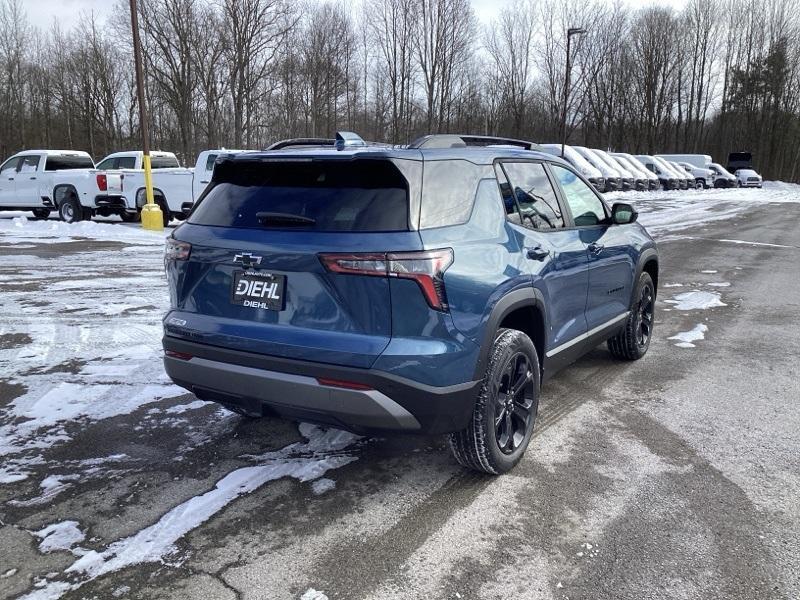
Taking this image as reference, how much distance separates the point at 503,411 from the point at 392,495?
2.41 feet

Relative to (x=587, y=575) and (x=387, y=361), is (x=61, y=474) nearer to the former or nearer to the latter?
(x=387, y=361)

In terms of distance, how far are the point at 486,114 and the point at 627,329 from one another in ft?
165

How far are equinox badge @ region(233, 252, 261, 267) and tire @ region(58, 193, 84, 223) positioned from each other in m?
16.4

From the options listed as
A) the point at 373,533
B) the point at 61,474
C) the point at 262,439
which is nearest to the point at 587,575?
the point at 373,533

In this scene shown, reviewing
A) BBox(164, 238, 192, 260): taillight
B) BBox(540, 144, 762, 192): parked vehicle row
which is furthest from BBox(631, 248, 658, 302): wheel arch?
BBox(540, 144, 762, 192): parked vehicle row

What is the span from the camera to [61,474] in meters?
3.38

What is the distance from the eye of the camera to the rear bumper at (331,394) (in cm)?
280

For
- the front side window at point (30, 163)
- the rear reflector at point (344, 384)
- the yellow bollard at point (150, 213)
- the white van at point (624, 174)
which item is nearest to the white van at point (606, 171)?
the white van at point (624, 174)

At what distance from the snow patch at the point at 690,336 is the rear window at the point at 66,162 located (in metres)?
17.2

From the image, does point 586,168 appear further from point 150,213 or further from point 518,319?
point 518,319

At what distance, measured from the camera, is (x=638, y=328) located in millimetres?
5578

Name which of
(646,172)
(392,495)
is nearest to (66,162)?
(392,495)

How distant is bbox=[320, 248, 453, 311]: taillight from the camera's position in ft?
9.08

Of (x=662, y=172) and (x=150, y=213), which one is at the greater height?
(x=662, y=172)
